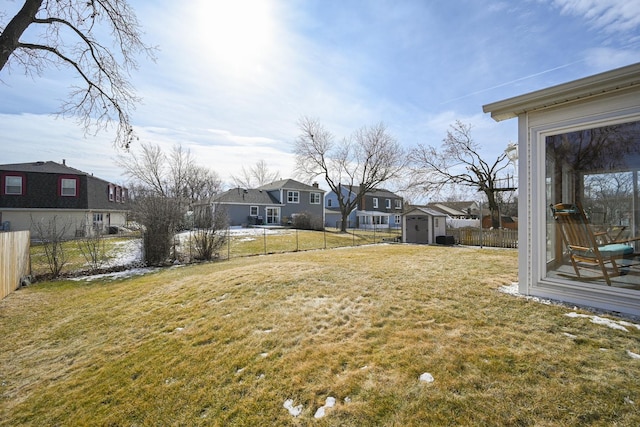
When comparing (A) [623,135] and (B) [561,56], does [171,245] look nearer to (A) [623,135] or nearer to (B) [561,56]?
(A) [623,135]

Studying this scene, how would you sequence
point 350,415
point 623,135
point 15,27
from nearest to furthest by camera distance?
point 350,415 → point 623,135 → point 15,27

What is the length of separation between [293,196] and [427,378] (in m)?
31.2

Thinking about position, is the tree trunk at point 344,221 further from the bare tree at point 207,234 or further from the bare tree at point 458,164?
the bare tree at point 207,234

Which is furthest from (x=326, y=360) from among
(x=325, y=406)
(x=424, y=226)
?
(x=424, y=226)

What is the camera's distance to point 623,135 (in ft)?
14.5

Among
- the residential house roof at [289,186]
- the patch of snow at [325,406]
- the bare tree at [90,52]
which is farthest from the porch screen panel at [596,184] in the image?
the residential house roof at [289,186]

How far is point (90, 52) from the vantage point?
729 cm

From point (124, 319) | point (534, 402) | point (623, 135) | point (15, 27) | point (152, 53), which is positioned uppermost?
point (152, 53)

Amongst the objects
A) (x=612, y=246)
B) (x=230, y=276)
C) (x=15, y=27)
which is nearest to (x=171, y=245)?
(x=230, y=276)

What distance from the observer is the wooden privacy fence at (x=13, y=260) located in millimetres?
7098

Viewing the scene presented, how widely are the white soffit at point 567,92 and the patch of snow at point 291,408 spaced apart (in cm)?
530

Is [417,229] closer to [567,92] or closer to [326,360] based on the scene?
[567,92]

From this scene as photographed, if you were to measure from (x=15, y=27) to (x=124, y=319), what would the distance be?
229 inches

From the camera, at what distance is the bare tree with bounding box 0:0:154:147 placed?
6.37 meters
